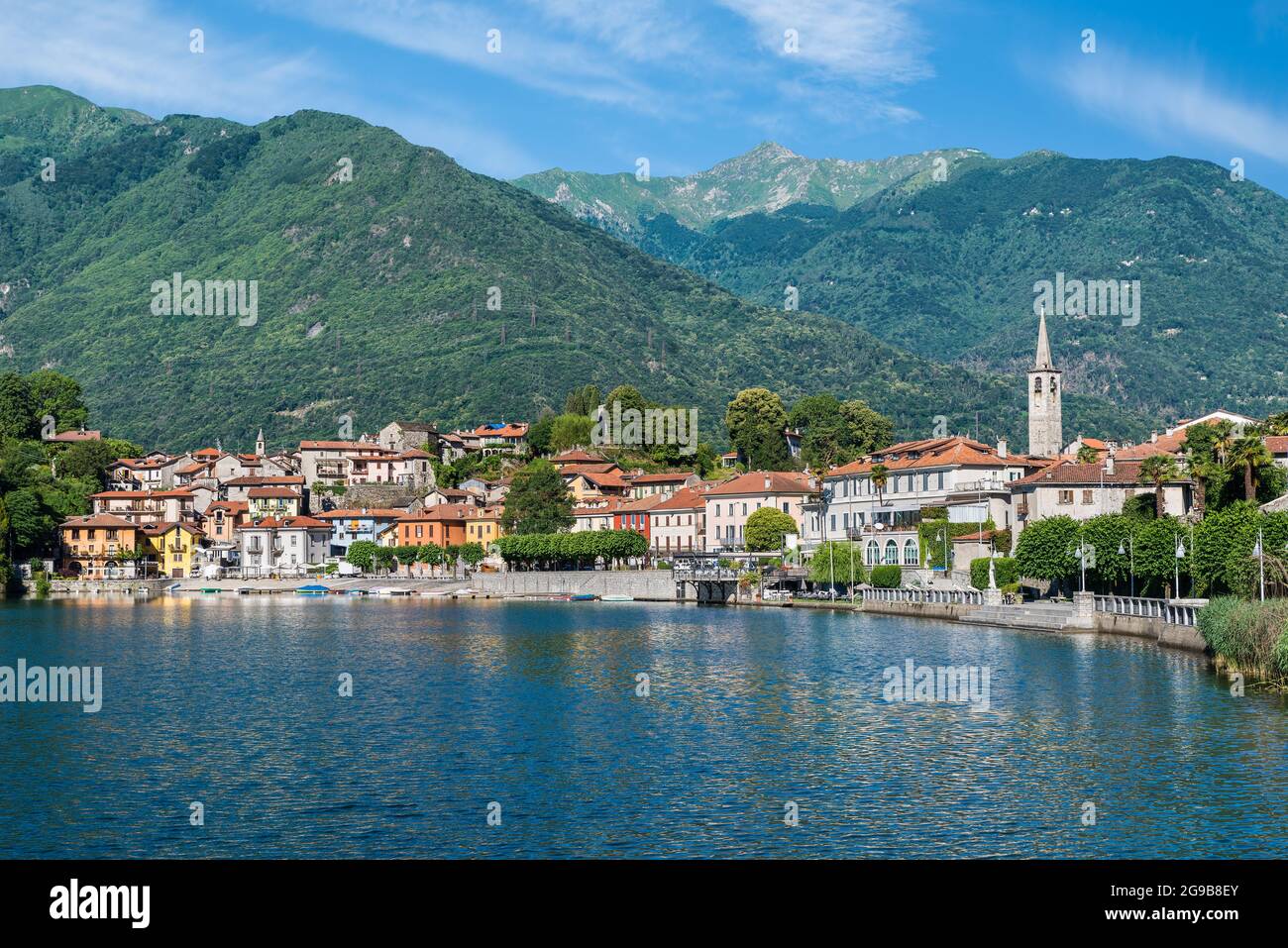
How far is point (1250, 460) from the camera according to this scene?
75.4 meters

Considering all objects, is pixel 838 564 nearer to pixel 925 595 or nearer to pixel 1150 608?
pixel 925 595

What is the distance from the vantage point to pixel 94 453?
181 metres

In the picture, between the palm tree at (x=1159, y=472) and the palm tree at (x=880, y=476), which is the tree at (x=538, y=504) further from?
the palm tree at (x=1159, y=472)

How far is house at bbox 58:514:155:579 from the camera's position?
520 ft

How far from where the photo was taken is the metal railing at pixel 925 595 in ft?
300

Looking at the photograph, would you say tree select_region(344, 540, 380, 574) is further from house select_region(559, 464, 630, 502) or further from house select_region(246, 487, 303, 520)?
house select_region(559, 464, 630, 502)

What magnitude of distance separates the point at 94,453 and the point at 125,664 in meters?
122

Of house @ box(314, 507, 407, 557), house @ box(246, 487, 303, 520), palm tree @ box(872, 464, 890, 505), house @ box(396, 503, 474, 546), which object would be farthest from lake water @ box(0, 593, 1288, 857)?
house @ box(246, 487, 303, 520)

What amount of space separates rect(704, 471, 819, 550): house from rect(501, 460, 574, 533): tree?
18.6 m

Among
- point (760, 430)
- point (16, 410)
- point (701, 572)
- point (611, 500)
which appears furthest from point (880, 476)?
point (16, 410)

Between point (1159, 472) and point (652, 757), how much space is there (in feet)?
183
